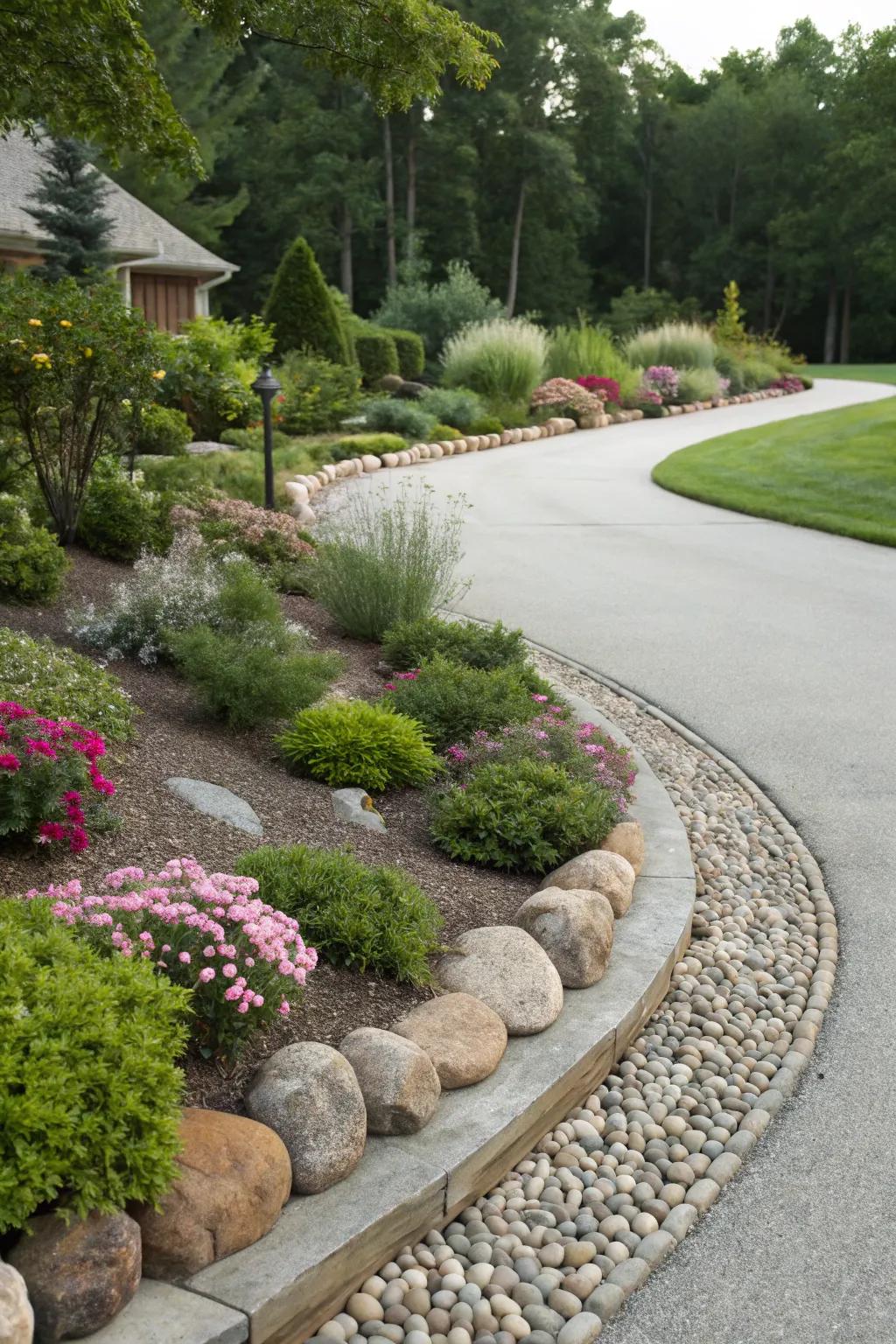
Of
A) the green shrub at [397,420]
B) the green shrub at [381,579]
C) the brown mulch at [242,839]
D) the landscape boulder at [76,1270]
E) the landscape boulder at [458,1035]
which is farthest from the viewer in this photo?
the green shrub at [397,420]

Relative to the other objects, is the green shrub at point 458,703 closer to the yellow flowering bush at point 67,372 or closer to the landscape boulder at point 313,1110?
the landscape boulder at point 313,1110

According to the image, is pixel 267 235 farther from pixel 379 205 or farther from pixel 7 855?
pixel 7 855

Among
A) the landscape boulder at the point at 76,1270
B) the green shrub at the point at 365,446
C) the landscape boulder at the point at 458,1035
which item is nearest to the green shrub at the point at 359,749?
the landscape boulder at the point at 458,1035

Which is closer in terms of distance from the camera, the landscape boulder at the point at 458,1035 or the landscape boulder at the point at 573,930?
the landscape boulder at the point at 458,1035

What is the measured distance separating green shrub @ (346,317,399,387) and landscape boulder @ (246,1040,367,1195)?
18832 millimetres

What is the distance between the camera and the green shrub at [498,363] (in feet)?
68.1

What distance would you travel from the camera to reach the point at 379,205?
3634cm

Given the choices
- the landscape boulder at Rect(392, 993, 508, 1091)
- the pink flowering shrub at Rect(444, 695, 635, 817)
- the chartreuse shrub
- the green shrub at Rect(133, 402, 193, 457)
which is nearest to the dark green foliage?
the green shrub at Rect(133, 402, 193, 457)

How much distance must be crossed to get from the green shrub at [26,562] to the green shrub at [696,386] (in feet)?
64.2

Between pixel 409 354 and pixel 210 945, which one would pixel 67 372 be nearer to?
pixel 210 945

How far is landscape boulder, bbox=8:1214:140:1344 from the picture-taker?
6.88 ft

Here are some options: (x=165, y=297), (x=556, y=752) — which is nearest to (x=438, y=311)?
(x=165, y=297)

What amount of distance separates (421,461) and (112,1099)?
14.3 m

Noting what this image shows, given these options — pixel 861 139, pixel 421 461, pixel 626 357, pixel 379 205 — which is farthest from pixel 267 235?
pixel 421 461
